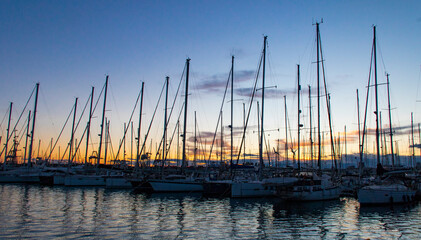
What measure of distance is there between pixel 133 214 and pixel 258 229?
31.7 ft

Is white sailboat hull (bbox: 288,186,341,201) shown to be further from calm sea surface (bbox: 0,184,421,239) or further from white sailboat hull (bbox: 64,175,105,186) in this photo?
white sailboat hull (bbox: 64,175,105,186)

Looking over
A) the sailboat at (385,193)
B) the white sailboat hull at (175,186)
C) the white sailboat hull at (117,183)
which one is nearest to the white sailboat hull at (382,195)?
the sailboat at (385,193)

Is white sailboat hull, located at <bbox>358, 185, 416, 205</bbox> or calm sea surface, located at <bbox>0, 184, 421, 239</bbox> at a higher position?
white sailboat hull, located at <bbox>358, 185, 416, 205</bbox>

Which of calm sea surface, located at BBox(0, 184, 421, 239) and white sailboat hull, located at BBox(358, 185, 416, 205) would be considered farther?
white sailboat hull, located at BBox(358, 185, 416, 205)

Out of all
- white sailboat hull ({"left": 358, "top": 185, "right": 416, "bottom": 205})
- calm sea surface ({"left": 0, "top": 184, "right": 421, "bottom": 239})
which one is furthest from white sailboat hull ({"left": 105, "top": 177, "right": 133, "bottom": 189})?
white sailboat hull ({"left": 358, "top": 185, "right": 416, "bottom": 205})

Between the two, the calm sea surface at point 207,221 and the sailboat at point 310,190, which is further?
the sailboat at point 310,190

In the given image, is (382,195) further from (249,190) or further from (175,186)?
(175,186)

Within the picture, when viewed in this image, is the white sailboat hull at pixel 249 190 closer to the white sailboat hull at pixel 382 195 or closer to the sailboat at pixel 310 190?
the sailboat at pixel 310 190

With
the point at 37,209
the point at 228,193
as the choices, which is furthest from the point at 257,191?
the point at 37,209

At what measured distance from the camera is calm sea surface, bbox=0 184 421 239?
17250 mm

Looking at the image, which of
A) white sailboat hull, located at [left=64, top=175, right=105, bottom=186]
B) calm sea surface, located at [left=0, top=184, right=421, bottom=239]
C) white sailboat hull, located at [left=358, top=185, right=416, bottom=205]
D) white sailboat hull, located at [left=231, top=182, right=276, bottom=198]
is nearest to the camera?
calm sea surface, located at [left=0, top=184, right=421, bottom=239]

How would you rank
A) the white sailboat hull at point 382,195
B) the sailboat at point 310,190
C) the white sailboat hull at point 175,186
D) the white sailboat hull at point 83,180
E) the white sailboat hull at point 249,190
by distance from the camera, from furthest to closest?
the white sailboat hull at point 83,180 → the white sailboat hull at point 175,186 → the white sailboat hull at point 249,190 → the sailboat at point 310,190 → the white sailboat hull at point 382,195

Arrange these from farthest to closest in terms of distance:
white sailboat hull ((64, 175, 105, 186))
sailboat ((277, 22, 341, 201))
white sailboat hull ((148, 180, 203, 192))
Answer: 1. white sailboat hull ((64, 175, 105, 186))
2. white sailboat hull ((148, 180, 203, 192))
3. sailboat ((277, 22, 341, 201))

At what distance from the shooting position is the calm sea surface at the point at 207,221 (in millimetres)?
17250
